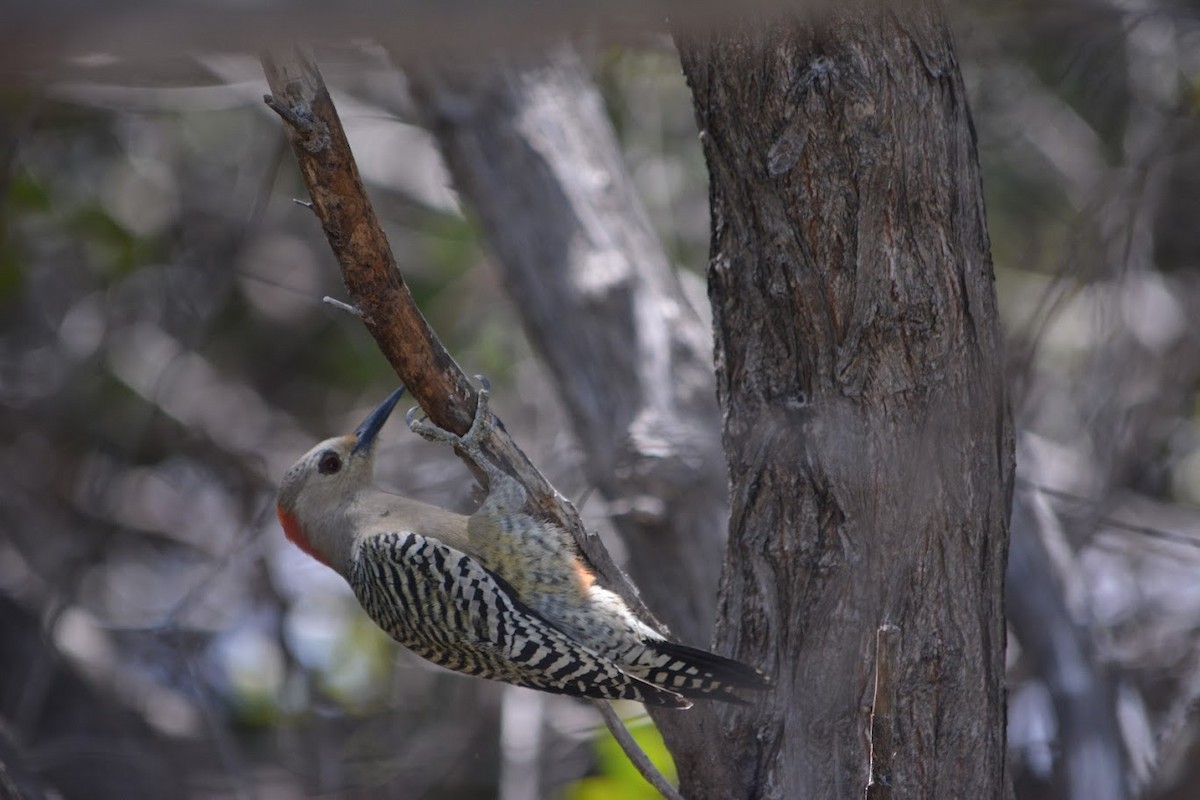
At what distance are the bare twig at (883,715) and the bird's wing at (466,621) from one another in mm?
737

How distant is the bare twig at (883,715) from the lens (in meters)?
2.40

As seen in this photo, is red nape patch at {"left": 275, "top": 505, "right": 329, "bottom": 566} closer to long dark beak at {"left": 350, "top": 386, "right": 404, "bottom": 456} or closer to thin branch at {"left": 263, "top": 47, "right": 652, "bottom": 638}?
long dark beak at {"left": 350, "top": 386, "right": 404, "bottom": 456}

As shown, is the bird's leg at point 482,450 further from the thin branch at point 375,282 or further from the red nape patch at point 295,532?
the red nape patch at point 295,532

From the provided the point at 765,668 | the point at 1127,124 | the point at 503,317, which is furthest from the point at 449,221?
the point at 765,668

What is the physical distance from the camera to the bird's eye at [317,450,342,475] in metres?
4.15

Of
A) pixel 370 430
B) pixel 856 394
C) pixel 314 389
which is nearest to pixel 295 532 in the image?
pixel 370 430

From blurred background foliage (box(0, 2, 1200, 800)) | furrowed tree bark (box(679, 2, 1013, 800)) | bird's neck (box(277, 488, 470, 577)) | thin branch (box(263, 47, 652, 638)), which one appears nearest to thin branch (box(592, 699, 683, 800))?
furrowed tree bark (box(679, 2, 1013, 800))

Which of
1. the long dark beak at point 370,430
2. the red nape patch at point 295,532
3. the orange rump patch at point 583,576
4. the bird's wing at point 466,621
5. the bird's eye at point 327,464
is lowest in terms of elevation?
the bird's wing at point 466,621

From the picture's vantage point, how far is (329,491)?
13.7ft

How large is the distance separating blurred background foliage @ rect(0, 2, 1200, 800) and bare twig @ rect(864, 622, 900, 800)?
7.86 feet

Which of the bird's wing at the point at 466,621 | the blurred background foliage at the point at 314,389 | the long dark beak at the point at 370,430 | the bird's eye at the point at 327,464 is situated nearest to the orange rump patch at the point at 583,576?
the bird's wing at the point at 466,621

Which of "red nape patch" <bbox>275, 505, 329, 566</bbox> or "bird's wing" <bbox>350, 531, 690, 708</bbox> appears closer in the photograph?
"bird's wing" <bbox>350, 531, 690, 708</bbox>

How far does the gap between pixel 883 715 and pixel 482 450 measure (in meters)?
1.33

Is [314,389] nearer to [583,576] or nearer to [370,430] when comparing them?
[370,430]
